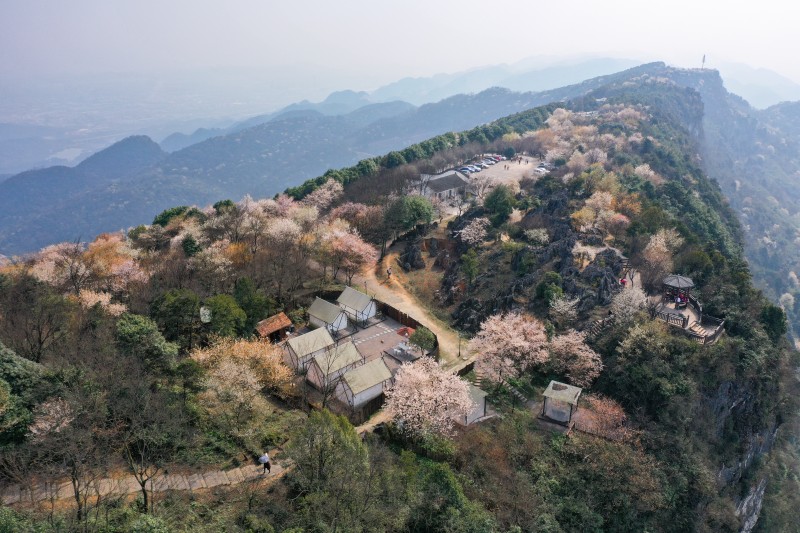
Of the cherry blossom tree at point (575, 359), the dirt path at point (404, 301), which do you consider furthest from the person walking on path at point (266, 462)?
the cherry blossom tree at point (575, 359)

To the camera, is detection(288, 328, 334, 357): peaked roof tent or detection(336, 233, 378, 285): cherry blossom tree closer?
detection(288, 328, 334, 357): peaked roof tent

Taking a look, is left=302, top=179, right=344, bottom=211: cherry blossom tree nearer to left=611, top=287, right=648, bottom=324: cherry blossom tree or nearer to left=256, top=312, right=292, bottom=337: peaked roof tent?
left=256, top=312, right=292, bottom=337: peaked roof tent

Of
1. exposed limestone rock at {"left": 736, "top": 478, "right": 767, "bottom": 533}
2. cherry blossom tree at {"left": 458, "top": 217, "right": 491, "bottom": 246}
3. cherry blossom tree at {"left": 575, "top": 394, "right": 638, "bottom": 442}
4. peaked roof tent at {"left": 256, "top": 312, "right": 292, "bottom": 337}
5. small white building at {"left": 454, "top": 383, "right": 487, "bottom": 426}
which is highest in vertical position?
cherry blossom tree at {"left": 458, "top": 217, "right": 491, "bottom": 246}

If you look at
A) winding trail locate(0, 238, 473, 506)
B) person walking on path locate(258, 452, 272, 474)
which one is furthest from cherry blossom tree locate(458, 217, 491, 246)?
person walking on path locate(258, 452, 272, 474)

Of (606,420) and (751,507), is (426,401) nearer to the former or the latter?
(606,420)

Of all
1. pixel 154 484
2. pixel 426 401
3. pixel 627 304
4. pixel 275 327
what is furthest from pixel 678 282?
pixel 154 484

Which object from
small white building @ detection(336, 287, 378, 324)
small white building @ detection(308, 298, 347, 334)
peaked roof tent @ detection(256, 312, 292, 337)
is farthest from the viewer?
small white building @ detection(336, 287, 378, 324)

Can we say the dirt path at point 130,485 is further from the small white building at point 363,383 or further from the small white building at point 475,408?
the small white building at point 475,408
